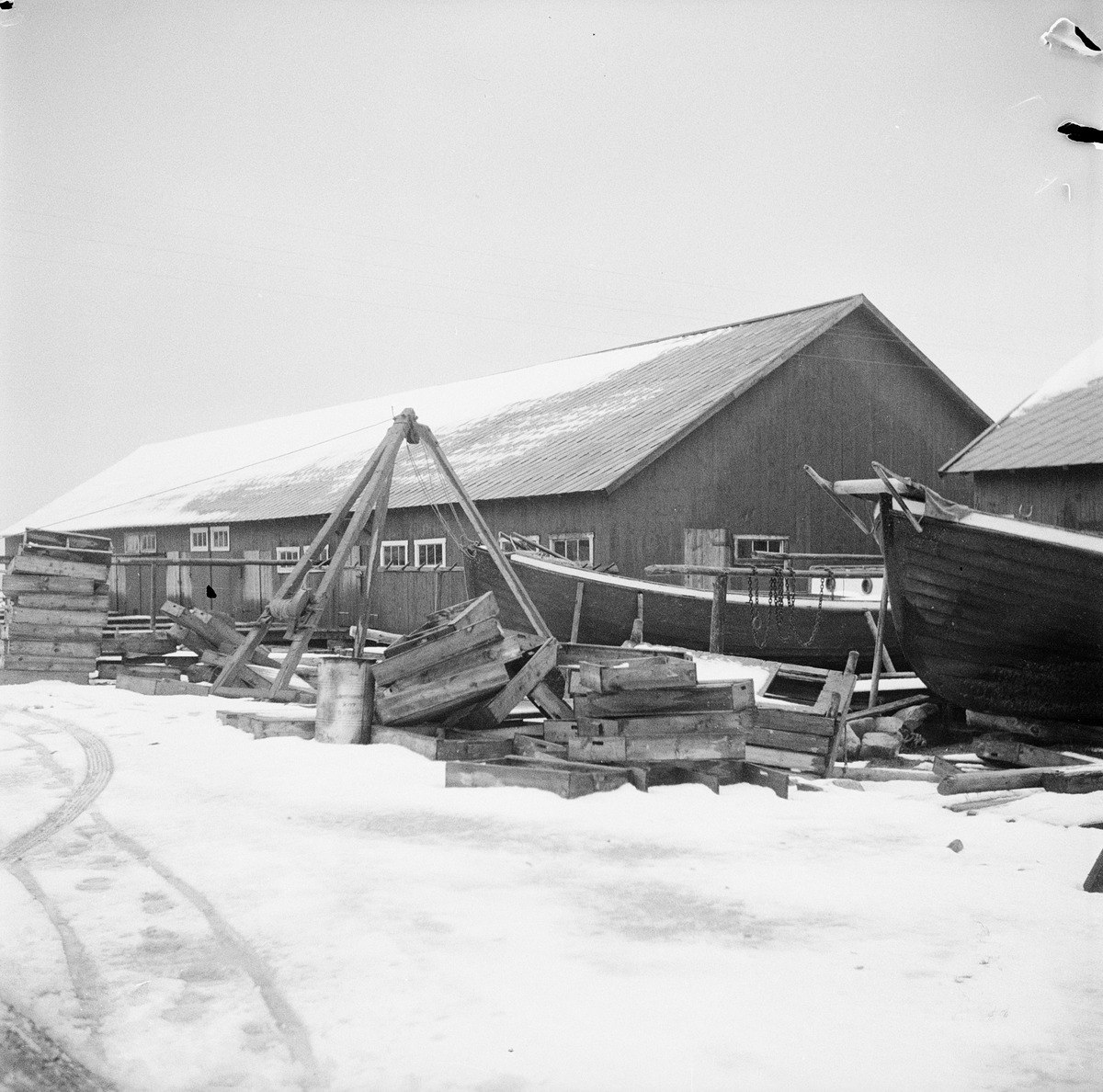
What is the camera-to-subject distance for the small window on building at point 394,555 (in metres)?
24.5

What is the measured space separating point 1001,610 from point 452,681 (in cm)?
563

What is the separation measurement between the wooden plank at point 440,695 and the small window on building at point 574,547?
364 inches

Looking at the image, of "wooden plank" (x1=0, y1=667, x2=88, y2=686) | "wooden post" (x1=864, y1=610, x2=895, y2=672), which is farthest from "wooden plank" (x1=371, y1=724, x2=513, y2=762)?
"wooden plank" (x1=0, y1=667, x2=88, y2=686)

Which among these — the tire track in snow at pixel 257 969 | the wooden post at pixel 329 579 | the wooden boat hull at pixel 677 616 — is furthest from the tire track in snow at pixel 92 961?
the wooden boat hull at pixel 677 616

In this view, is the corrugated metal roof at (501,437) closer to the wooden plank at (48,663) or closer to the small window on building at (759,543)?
the small window on building at (759,543)

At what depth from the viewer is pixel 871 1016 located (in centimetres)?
418

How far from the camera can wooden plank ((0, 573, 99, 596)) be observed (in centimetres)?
1593

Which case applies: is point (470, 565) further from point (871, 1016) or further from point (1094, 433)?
point (871, 1016)

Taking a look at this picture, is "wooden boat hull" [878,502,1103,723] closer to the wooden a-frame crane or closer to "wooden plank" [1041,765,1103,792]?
"wooden plank" [1041,765,1103,792]

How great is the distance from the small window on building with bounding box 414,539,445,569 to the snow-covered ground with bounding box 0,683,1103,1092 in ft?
48.1

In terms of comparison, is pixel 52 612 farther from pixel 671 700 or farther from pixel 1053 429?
pixel 1053 429

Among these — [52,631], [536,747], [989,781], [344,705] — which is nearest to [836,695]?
[989,781]

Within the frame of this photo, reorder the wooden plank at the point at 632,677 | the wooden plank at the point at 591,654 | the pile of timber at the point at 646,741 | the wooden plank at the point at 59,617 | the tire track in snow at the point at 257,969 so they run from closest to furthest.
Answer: the tire track in snow at the point at 257,969 < the pile of timber at the point at 646,741 < the wooden plank at the point at 632,677 < the wooden plank at the point at 591,654 < the wooden plank at the point at 59,617

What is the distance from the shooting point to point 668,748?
847cm
